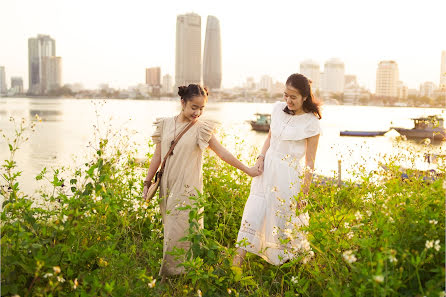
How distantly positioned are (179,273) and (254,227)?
2.23 feet

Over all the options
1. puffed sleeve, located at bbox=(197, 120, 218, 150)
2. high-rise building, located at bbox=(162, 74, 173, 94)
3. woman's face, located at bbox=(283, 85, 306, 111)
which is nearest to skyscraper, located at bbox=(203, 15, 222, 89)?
high-rise building, located at bbox=(162, 74, 173, 94)

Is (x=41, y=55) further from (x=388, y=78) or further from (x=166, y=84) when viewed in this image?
(x=388, y=78)

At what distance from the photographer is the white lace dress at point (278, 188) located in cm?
335

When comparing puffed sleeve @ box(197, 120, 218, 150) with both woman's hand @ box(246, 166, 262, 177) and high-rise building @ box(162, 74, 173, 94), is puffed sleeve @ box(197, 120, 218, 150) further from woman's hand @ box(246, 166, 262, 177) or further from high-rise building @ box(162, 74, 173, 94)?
high-rise building @ box(162, 74, 173, 94)

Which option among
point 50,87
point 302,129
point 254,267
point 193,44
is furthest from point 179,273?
point 50,87

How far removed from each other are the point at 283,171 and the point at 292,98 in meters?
0.57

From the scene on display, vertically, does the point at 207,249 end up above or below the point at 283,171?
below

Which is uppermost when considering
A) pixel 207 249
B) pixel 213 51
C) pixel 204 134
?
pixel 213 51

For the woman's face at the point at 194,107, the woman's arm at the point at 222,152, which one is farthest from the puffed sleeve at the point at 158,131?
the woman's arm at the point at 222,152

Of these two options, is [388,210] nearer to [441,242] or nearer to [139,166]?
Answer: [441,242]

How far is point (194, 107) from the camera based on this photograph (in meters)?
3.19

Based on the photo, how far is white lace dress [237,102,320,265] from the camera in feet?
11.0

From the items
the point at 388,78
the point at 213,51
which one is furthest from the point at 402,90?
the point at 213,51

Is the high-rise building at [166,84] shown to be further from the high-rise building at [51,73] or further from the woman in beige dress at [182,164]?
the woman in beige dress at [182,164]
